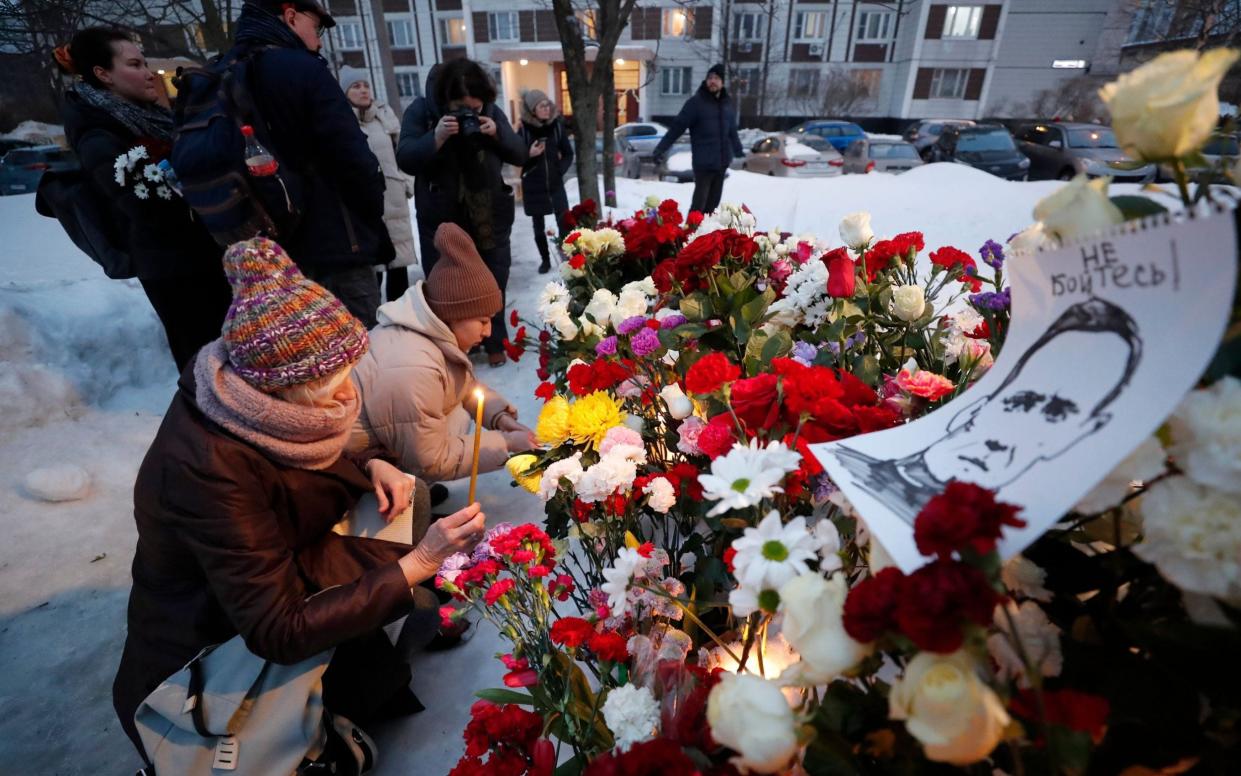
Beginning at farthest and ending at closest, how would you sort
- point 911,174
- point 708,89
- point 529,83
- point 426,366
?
point 529,83 < point 911,174 < point 708,89 < point 426,366

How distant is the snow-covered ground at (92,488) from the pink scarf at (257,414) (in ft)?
3.15

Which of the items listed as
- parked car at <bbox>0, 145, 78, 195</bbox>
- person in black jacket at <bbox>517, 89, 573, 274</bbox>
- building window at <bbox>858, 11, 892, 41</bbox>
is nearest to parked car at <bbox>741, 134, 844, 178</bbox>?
person in black jacket at <bbox>517, 89, 573, 274</bbox>

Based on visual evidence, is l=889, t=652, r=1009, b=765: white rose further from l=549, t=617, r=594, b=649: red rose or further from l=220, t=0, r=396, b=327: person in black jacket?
l=220, t=0, r=396, b=327: person in black jacket

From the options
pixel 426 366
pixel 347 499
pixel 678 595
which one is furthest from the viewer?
pixel 426 366

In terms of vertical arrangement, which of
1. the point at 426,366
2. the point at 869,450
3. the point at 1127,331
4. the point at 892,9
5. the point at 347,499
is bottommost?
the point at 347,499

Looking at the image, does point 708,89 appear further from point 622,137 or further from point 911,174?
point 622,137

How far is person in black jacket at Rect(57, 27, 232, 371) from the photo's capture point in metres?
2.47

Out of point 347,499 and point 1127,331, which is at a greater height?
point 1127,331

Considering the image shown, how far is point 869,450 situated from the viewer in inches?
24.6

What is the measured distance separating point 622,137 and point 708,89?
32.6ft

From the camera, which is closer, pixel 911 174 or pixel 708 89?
pixel 708 89

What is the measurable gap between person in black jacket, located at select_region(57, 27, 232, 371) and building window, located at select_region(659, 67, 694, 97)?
87.6 ft

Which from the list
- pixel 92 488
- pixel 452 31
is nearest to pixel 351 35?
pixel 452 31

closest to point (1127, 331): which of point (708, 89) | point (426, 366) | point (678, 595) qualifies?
point (678, 595)
